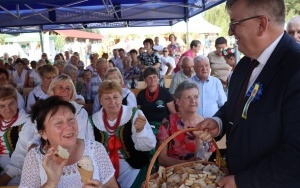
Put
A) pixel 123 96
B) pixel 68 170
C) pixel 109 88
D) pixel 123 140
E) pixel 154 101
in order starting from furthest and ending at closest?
pixel 154 101, pixel 123 96, pixel 109 88, pixel 123 140, pixel 68 170

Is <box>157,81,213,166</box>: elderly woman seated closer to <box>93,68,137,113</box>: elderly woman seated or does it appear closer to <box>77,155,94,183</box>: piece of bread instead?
<box>77,155,94,183</box>: piece of bread

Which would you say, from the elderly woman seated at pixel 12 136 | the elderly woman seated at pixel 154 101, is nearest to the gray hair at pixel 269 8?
the elderly woman seated at pixel 12 136

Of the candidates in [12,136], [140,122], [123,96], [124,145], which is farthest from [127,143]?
[123,96]

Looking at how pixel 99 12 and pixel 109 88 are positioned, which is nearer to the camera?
pixel 109 88

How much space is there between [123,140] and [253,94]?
5.50 ft

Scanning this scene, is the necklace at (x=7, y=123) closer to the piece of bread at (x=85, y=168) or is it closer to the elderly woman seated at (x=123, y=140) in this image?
the elderly woman seated at (x=123, y=140)

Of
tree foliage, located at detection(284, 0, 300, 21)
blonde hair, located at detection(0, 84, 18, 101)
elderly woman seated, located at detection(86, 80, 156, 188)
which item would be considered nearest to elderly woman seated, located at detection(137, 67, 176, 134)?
elderly woman seated, located at detection(86, 80, 156, 188)

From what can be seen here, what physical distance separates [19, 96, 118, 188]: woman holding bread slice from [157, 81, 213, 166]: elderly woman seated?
0.85 m

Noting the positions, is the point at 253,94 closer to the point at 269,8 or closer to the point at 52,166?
the point at 269,8

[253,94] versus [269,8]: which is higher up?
[269,8]

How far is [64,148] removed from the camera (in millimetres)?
1986

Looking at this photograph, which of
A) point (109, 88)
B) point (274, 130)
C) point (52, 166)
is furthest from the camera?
point (109, 88)

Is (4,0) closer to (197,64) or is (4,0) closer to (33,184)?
(197,64)

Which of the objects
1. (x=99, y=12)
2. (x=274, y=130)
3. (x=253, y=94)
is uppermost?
(x=99, y=12)
